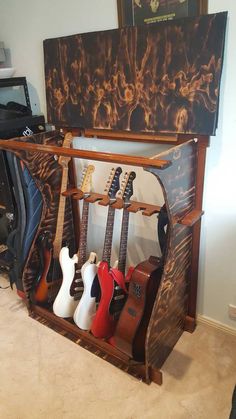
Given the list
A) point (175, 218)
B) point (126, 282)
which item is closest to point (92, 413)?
point (126, 282)

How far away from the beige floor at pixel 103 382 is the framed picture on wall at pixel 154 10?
5.21 feet

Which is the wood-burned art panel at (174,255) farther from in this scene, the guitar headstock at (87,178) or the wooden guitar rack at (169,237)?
the guitar headstock at (87,178)

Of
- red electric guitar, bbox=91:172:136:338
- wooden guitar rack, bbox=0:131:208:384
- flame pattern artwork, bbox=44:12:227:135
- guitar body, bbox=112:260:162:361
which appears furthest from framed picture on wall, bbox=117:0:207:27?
guitar body, bbox=112:260:162:361

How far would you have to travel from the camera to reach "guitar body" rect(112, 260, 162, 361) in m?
1.36

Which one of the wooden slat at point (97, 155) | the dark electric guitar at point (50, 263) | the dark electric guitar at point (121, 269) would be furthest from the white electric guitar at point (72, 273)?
the wooden slat at point (97, 155)

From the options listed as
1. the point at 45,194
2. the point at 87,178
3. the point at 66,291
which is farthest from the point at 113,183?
the point at 66,291

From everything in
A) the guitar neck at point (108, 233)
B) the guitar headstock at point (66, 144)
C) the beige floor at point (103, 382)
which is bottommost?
the beige floor at point (103, 382)

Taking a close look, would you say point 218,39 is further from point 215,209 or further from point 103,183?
point 103,183

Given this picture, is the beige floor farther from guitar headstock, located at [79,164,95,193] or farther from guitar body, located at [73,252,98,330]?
guitar headstock, located at [79,164,95,193]

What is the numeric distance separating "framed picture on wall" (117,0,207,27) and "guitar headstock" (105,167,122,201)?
67 centimetres

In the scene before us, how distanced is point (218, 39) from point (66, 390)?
5.48 ft

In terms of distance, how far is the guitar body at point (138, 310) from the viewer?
136 centimetres

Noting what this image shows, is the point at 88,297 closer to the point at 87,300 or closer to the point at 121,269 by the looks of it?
the point at 87,300

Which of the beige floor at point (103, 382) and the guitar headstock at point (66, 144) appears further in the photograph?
the guitar headstock at point (66, 144)
